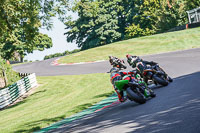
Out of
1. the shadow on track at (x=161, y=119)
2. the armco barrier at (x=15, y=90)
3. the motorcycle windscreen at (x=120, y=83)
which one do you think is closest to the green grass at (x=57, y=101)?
the armco barrier at (x=15, y=90)

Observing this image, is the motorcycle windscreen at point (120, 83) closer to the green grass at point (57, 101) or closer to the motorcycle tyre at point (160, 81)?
the motorcycle tyre at point (160, 81)

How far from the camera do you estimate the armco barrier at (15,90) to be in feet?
62.9

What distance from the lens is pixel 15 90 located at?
21.1m

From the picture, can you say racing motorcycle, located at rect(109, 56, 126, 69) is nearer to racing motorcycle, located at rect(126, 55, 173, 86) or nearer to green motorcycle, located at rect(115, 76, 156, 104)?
racing motorcycle, located at rect(126, 55, 173, 86)

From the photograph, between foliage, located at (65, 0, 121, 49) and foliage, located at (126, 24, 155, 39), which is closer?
foliage, located at (126, 24, 155, 39)

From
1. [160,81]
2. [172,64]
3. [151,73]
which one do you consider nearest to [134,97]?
[151,73]

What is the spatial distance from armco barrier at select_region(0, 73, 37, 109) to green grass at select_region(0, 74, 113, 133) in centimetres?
113

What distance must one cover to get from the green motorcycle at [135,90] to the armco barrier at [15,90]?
12.6 metres

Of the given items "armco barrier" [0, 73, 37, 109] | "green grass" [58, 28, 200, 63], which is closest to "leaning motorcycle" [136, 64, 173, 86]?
"armco barrier" [0, 73, 37, 109]

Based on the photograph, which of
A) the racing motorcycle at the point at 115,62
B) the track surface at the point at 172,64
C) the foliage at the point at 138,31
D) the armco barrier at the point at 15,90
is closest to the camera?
the track surface at the point at 172,64

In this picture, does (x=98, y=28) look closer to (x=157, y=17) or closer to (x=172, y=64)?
(x=157, y=17)

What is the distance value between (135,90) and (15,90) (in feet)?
48.0

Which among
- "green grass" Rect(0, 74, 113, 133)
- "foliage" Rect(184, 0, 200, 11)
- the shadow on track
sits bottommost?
"green grass" Rect(0, 74, 113, 133)

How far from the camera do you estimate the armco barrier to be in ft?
62.9
